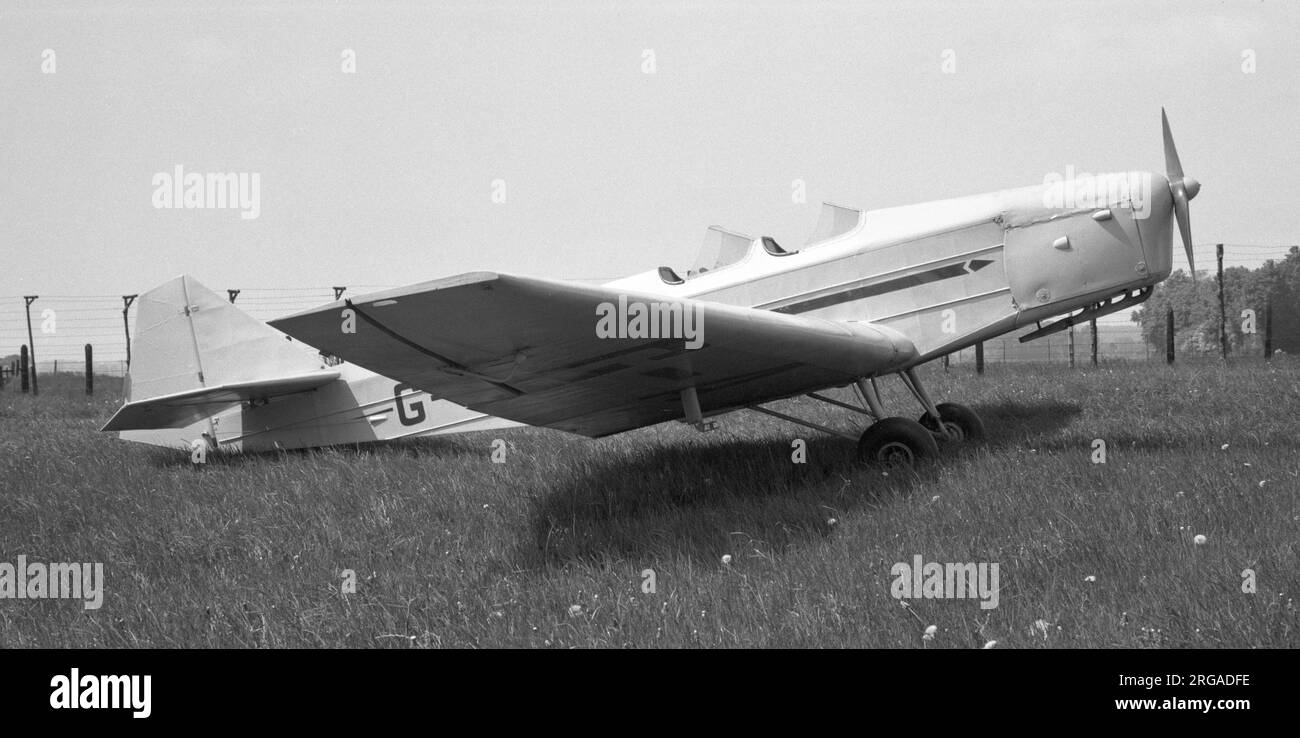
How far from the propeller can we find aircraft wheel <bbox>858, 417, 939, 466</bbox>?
9.17 feet

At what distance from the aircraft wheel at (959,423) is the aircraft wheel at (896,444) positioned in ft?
4.99

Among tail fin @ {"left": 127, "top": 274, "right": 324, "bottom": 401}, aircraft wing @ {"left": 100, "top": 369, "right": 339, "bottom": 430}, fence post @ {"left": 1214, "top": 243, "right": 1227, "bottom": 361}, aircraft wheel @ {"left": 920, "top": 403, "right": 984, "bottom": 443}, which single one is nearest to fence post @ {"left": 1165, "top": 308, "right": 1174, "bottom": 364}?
fence post @ {"left": 1214, "top": 243, "right": 1227, "bottom": 361}

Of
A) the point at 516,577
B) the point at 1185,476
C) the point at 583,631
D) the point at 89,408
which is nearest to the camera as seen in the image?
the point at 583,631

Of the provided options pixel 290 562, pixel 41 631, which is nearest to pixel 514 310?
pixel 290 562

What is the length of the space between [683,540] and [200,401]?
17.6ft

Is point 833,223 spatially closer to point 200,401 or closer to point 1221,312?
point 200,401

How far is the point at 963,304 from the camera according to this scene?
24.0 feet

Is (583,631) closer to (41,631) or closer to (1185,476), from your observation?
(41,631)

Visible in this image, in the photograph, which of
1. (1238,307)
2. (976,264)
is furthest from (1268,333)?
(1238,307)

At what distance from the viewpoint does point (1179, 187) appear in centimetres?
723

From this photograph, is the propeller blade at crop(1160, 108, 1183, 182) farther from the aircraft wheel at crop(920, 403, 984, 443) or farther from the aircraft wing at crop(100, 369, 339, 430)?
the aircraft wing at crop(100, 369, 339, 430)

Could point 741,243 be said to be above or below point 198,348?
above

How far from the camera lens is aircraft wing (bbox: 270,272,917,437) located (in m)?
4.22

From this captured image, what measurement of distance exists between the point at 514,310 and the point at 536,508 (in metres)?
2.40
